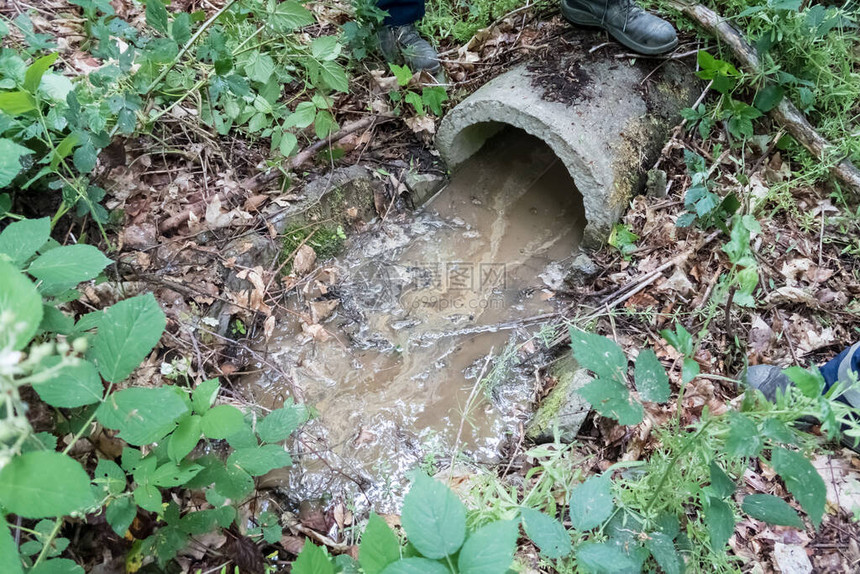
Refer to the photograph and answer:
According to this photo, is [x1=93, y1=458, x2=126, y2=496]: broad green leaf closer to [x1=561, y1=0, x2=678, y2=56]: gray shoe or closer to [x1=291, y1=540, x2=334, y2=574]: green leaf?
[x1=291, y1=540, x2=334, y2=574]: green leaf

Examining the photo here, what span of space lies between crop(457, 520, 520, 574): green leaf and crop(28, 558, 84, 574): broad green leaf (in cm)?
88

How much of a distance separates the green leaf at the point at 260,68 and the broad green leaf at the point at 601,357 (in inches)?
76.9

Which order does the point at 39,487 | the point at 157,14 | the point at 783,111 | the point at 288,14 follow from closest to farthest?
the point at 39,487 → the point at 157,14 → the point at 288,14 → the point at 783,111

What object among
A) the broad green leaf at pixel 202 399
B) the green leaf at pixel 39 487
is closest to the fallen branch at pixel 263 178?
the broad green leaf at pixel 202 399

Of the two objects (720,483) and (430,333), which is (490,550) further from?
(430,333)

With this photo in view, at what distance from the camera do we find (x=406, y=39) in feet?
11.0

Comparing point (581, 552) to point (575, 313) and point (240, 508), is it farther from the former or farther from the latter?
point (575, 313)

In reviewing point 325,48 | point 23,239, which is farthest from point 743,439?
point 325,48

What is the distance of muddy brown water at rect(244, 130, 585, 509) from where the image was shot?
7.72ft

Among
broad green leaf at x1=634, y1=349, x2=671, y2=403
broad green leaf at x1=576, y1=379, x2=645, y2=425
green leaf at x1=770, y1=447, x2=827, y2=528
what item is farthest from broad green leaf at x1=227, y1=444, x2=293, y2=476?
green leaf at x1=770, y1=447, x2=827, y2=528

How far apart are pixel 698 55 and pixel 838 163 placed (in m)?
0.94

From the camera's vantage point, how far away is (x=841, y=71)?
3.10 meters

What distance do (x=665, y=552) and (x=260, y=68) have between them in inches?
99.2

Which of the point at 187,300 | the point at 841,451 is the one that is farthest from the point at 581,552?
the point at 187,300
